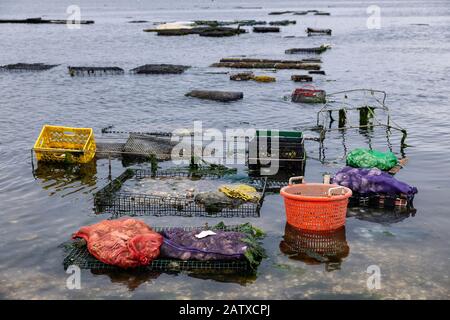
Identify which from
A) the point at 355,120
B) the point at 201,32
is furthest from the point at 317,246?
the point at 201,32

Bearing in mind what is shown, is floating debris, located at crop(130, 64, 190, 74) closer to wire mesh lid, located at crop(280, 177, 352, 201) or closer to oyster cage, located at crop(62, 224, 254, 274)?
wire mesh lid, located at crop(280, 177, 352, 201)

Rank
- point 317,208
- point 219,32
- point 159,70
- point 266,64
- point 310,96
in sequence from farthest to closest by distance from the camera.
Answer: point 219,32, point 266,64, point 159,70, point 310,96, point 317,208

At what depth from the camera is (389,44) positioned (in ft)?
210

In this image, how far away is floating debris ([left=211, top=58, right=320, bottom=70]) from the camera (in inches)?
1700

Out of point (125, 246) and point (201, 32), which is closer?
point (125, 246)

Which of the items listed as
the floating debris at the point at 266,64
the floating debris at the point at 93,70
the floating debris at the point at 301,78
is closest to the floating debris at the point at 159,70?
the floating debris at the point at 93,70

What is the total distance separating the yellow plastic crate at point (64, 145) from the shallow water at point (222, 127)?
1.53ft

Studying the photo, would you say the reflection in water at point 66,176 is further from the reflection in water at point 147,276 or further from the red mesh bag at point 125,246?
the reflection in water at point 147,276

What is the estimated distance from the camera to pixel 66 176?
16922 mm

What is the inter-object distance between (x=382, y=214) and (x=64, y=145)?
11149 millimetres

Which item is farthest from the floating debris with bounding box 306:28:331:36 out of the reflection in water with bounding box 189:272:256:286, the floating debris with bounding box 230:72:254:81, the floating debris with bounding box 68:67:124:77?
the reflection in water with bounding box 189:272:256:286

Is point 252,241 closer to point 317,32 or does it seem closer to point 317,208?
point 317,208
